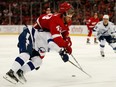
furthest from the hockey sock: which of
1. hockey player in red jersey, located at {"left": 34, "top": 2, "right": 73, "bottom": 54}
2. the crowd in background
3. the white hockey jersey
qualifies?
the crowd in background

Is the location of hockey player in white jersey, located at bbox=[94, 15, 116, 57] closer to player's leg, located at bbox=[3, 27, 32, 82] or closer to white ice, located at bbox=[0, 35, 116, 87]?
white ice, located at bbox=[0, 35, 116, 87]

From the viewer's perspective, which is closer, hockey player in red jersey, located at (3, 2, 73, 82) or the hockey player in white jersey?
hockey player in red jersey, located at (3, 2, 73, 82)

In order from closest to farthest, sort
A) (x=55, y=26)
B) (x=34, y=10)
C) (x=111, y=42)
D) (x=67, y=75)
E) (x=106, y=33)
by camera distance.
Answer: (x=55, y=26) → (x=67, y=75) → (x=111, y=42) → (x=106, y=33) → (x=34, y=10)

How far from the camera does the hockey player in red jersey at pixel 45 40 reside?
4.55 metres

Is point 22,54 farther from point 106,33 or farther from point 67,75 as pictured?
point 106,33

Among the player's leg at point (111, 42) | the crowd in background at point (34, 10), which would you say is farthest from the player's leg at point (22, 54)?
the crowd in background at point (34, 10)

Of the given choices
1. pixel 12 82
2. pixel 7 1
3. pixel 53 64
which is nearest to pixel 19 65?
pixel 12 82

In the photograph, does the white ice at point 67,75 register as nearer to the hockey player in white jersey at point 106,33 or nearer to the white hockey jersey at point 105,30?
the hockey player in white jersey at point 106,33

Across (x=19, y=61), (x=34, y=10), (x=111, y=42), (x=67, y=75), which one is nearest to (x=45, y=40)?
(x=19, y=61)

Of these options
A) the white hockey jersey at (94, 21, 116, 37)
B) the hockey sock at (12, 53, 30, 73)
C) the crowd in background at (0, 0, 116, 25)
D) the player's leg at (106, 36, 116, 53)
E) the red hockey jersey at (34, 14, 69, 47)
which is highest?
the red hockey jersey at (34, 14, 69, 47)

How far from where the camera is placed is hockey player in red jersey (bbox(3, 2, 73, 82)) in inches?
179

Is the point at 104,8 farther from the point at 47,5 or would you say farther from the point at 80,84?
the point at 80,84

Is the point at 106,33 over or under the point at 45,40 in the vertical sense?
under

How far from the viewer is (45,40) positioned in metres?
4.84
